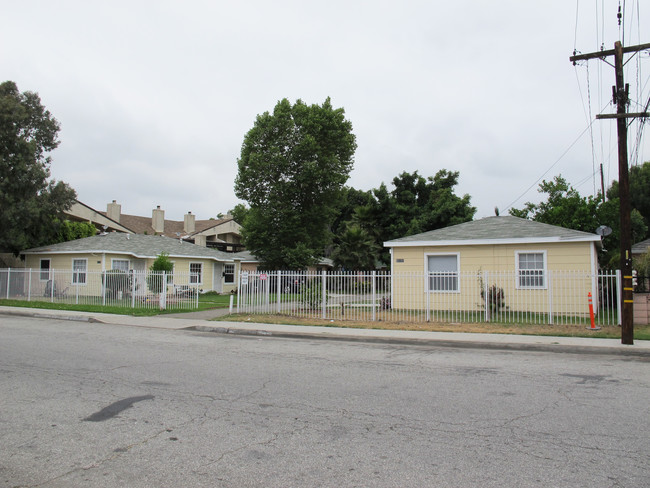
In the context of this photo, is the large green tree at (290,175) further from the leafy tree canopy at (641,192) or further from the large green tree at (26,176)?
the leafy tree canopy at (641,192)

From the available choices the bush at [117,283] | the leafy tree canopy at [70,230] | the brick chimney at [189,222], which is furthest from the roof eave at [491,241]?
the brick chimney at [189,222]

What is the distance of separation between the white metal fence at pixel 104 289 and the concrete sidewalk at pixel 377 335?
2.46 m

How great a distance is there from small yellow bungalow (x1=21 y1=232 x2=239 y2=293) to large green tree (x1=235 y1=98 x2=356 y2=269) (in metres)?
4.05

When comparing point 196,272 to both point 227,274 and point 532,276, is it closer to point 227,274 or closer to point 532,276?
point 227,274

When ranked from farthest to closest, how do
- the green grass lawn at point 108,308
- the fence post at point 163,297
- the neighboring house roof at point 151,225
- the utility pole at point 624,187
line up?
1. the neighboring house roof at point 151,225
2. the fence post at point 163,297
3. the green grass lawn at point 108,308
4. the utility pole at point 624,187

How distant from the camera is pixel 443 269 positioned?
1967cm

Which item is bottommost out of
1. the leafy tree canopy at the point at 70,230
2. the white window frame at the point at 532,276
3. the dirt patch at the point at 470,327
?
the dirt patch at the point at 470,327

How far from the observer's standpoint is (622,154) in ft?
39.9

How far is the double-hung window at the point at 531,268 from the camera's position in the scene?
1791 cm

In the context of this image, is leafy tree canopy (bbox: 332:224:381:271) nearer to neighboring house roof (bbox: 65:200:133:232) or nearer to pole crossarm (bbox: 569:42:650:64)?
neighboring house roof (bbox: 65:200:133:232)

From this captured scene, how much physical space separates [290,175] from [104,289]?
18.3m

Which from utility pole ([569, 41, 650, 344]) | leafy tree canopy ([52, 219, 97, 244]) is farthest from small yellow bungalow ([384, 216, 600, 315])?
leafy tree canopy ([52, 219, 97, 244])

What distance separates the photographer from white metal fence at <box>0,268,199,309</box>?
70.4 ft

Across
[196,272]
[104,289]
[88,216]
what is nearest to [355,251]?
[196,272]
